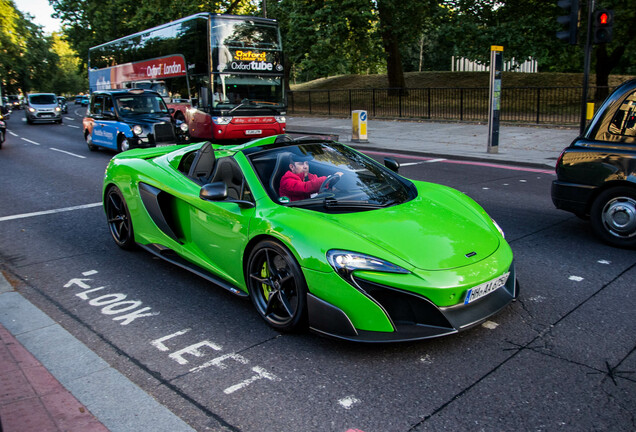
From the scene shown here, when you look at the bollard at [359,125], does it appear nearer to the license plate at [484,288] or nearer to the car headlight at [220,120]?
the car headlight at [220,120]

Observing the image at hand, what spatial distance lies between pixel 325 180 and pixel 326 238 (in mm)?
1024

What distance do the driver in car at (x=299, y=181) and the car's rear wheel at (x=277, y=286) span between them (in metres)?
0.58

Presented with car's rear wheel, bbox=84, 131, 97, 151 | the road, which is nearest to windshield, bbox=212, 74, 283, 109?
car's rear wheel, bbox=84, 131, 97, 151

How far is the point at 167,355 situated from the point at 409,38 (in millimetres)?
26816

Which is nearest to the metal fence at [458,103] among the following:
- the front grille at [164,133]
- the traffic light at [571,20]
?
the traffic light at [571,20]

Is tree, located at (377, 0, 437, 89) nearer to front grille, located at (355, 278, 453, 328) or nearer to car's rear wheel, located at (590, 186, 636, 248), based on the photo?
car's rear wheel, located at (590, 186, 636, 248)

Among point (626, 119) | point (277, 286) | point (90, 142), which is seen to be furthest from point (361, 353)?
point (90, 142)

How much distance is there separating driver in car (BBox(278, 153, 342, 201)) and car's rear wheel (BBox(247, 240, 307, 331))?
58 centimetres

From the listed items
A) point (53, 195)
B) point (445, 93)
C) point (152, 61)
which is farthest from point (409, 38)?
point (53, 195)

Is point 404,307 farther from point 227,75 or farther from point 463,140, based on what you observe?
point 227,75

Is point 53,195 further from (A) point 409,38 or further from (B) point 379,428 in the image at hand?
(A) point 409,38

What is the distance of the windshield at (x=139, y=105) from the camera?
15617 mm

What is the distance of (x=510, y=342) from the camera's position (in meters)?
3.75

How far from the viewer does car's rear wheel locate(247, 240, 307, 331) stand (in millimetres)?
3760
